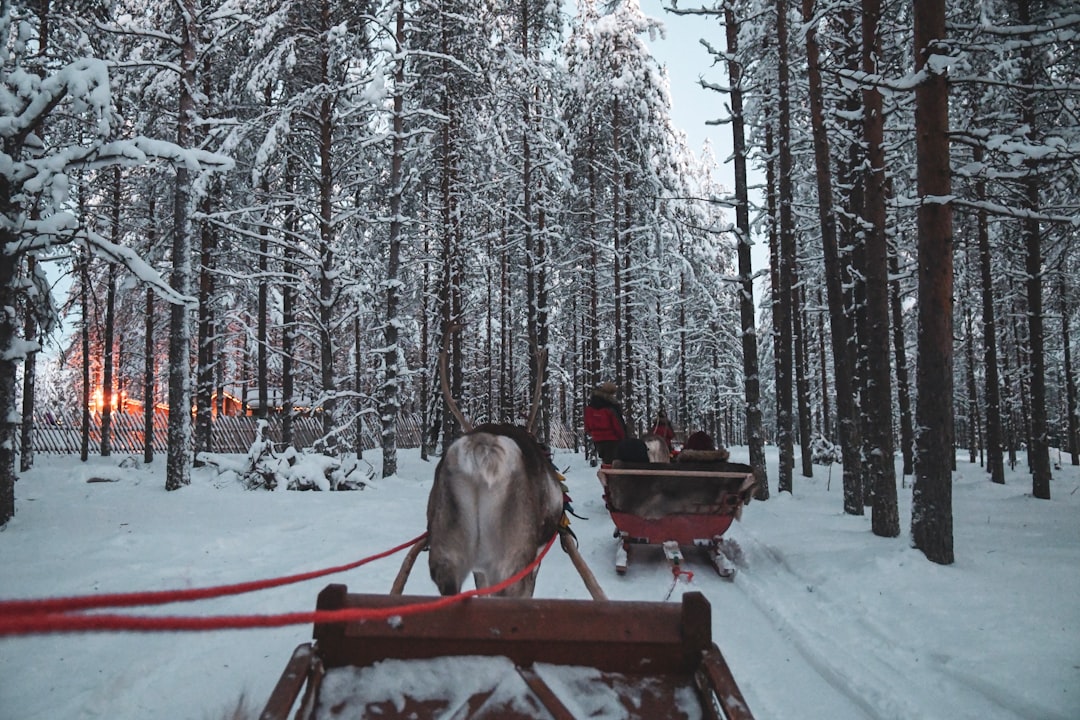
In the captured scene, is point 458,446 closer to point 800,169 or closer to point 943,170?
point 943,170

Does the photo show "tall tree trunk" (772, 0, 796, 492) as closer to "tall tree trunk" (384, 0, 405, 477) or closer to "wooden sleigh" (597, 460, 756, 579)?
"wooden sleigh" (597, 460, 756, 579)

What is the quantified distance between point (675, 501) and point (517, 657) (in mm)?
4864

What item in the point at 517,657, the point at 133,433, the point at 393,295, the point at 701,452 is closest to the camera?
the point at 517,657

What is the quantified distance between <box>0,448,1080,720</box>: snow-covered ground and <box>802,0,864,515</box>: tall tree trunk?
828 mm

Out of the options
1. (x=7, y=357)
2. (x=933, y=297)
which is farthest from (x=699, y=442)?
(x=7, y=357)

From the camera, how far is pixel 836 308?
38.9ft

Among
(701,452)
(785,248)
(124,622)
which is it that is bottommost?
(701,452)

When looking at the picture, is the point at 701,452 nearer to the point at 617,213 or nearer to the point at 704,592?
the point at 704,592

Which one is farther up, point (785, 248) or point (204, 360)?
point (785, 248)

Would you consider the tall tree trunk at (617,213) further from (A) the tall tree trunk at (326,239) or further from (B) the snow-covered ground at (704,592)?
(B) the snow-covered ground at (704,592)

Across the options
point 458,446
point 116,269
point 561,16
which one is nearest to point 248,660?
point 458,446

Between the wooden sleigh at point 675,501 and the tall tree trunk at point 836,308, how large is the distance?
556 cm

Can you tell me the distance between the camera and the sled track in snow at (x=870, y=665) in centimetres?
379

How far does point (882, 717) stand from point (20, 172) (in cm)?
1033
